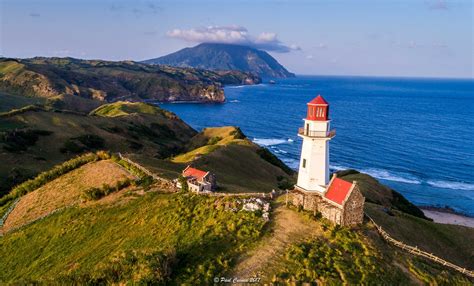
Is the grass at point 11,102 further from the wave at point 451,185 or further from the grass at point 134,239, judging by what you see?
the wave at point 451,185

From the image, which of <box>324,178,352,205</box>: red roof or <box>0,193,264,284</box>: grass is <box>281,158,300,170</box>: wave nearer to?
<box>0,193,264,284</box>: grass

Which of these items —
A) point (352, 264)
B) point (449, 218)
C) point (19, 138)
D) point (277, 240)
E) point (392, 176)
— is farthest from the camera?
point (392, 176)

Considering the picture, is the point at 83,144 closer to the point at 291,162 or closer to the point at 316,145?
the point at 291,162

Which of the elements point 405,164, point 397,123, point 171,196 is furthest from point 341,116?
point 171,196

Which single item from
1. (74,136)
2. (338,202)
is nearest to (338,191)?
(338,202)

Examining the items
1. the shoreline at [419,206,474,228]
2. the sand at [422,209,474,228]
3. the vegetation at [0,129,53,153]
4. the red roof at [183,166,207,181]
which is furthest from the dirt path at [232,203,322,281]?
the sand at [422,209,474,228]

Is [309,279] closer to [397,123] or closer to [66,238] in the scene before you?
[66,238]
